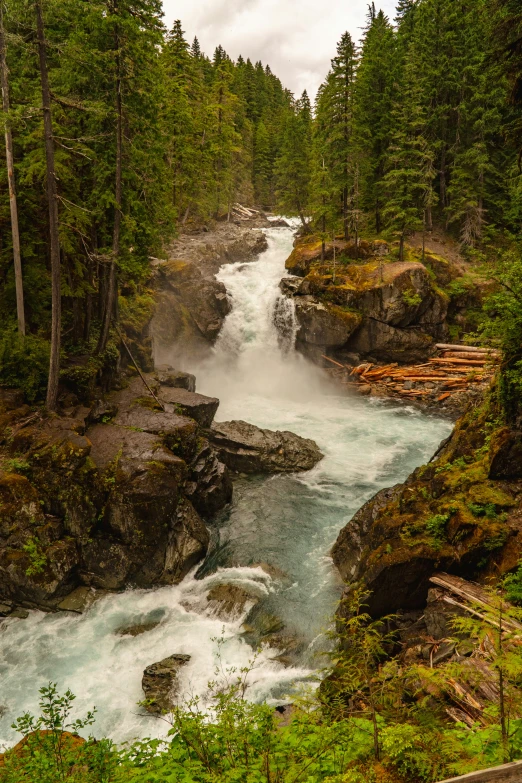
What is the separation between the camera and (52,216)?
13195 millimetres

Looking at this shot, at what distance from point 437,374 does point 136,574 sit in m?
20.6

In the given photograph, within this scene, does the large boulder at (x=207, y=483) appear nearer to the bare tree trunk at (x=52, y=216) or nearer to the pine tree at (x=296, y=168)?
the bare tree trunk at (x=52, y=216)

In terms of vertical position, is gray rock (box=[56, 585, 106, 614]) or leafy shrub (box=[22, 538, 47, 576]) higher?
leafy shrub (box=[22, 538, 47, 576])

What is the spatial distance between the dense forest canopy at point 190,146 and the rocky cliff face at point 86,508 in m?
2.00

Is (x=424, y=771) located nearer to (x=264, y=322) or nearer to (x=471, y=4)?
(x=264, y=322)

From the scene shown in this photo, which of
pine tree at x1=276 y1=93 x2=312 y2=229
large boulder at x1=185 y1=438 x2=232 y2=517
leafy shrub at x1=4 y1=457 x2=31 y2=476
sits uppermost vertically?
pine tree at x1=276 y1=93 x2=312 y2=229

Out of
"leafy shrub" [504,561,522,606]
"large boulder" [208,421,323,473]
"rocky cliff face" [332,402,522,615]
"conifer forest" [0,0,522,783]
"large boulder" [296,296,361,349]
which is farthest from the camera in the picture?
"large boulder" [296,296,361,349]

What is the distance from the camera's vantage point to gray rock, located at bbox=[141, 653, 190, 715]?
880 centimetres

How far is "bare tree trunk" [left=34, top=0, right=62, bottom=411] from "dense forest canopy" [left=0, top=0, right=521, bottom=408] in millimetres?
65

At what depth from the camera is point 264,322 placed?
30000 mm

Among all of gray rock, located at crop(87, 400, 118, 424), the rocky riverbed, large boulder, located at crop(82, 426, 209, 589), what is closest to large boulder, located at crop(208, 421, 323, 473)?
the rocky riverbed

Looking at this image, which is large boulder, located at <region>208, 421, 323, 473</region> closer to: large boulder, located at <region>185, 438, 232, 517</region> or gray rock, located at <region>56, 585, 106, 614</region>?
large boulder, located at <region>185, 438, 232, 517</region>

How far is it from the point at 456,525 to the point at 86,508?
30.8 feet

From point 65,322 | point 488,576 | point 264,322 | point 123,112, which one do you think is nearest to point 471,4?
point 264,322
